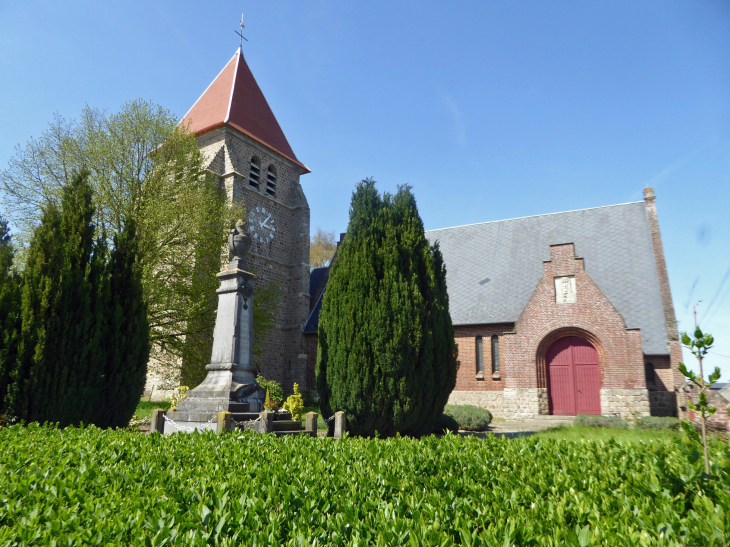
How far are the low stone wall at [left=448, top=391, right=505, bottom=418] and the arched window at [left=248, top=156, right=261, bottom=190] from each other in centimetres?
1450

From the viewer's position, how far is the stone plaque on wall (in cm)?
1645

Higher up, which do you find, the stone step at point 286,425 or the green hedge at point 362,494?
the green hedge at point 362,494

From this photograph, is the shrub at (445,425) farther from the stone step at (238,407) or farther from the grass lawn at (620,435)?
the stone step at (238,407)

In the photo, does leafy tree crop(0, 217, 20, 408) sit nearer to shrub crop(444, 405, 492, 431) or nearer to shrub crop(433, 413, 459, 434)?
shrub crop(433, 413, 459, 434)

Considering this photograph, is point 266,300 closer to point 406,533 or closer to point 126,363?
point 126,363

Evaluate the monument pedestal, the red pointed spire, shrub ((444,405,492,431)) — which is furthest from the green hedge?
the red pointed spire

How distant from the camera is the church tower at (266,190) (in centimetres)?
2231

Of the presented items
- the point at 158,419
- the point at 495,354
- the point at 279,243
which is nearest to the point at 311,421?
the point at 158,419

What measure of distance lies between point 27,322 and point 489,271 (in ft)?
59.2

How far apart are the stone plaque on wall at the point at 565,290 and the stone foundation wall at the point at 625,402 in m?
3.33

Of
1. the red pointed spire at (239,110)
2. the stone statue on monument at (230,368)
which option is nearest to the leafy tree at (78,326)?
the stone statue on monument at (230,368)

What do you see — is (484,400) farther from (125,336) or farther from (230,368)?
(125,336)

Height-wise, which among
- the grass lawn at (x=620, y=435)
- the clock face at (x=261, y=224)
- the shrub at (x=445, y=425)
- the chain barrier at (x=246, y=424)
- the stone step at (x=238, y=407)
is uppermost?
the clock face at (x=261, y=224)

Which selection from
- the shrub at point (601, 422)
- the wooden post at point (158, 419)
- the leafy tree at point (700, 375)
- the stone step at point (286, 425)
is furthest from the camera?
the shrub at point (601, 422)
